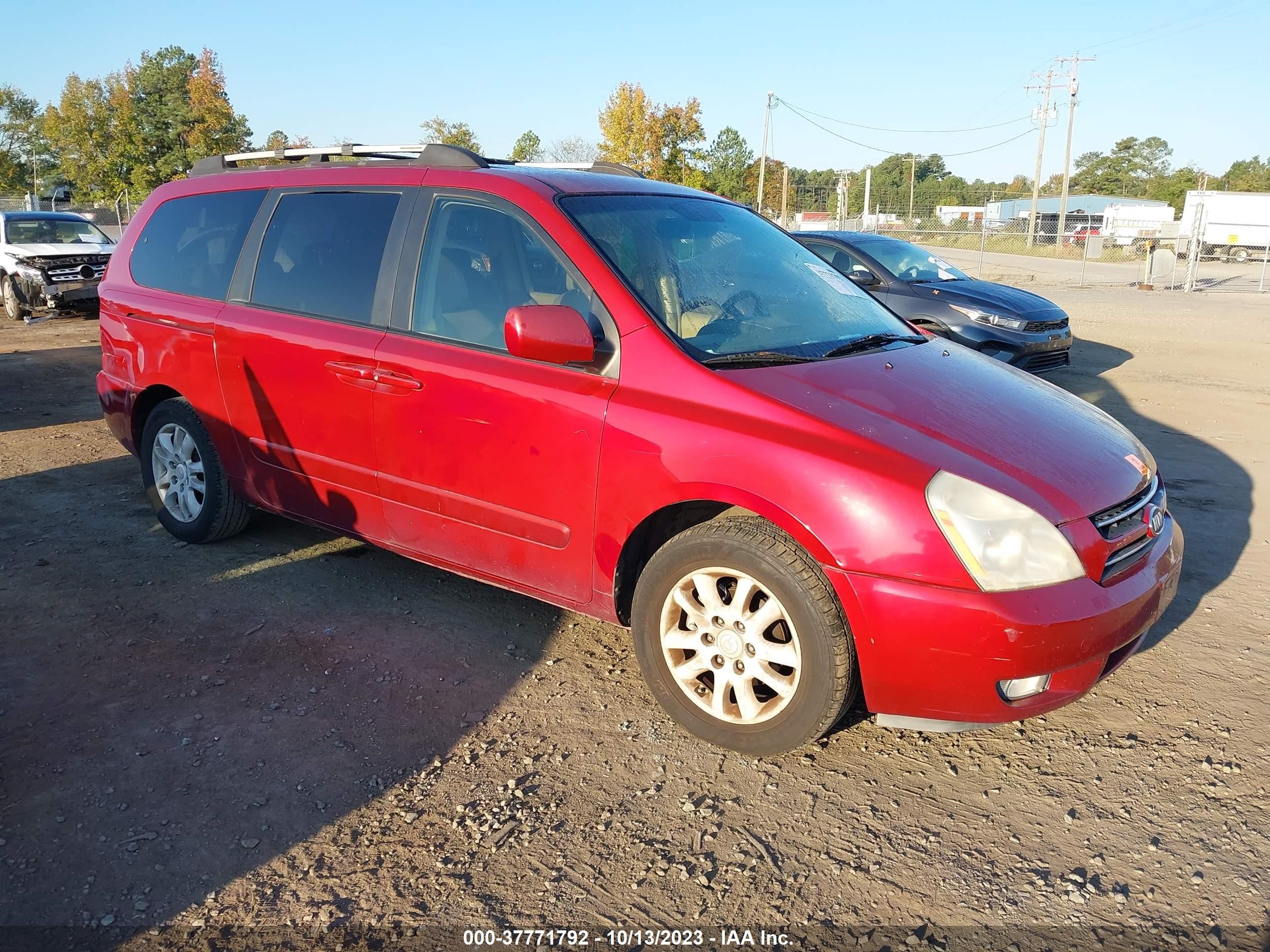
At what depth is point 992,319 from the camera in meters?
9.45

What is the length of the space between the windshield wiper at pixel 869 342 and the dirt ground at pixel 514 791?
1361 mm

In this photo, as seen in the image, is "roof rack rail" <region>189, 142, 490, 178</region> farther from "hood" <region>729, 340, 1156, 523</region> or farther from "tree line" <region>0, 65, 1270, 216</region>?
"tree line" <region>0, 65, 1270, 216</region>

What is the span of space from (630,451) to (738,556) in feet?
1.73

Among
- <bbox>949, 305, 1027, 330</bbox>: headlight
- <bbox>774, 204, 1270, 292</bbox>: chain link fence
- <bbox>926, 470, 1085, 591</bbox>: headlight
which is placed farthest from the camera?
<bbox>774, 204, 1270, 292</bbox>: chain link fence

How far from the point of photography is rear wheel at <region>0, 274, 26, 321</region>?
51.5 ft

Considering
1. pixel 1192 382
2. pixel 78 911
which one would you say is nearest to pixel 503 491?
pixel 78 911

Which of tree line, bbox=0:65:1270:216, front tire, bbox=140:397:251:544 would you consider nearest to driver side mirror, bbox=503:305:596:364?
front tire, bbox=140:397:251:544

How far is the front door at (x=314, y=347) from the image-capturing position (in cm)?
399

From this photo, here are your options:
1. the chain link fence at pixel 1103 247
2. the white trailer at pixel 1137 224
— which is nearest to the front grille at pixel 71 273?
the chain link fence at pixel 1103 247

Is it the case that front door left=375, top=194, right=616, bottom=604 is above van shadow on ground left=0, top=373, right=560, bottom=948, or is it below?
above

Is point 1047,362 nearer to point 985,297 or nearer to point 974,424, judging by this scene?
point 985,297

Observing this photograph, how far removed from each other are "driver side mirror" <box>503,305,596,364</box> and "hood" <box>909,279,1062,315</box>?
7.36m

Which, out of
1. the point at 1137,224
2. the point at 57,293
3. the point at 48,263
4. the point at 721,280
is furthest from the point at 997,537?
the point at 1137,224

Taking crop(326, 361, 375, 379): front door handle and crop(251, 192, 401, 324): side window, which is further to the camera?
crop(251, 192, 401, 324): side window
